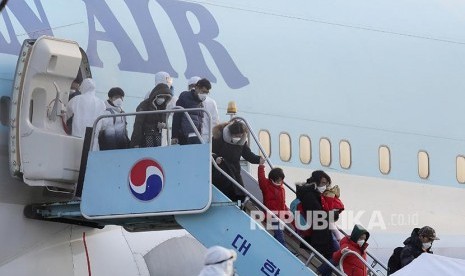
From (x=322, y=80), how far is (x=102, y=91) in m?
3.36

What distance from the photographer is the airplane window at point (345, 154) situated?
14750 mm

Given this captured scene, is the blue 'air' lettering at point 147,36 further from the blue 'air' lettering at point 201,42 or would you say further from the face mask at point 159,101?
the face mask at point 159,101

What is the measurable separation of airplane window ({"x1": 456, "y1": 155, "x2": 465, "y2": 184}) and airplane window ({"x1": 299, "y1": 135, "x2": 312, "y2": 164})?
265 centimetres

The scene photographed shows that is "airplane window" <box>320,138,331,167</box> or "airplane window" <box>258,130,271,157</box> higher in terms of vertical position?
"airplane window" <box>258,130,271,157</box>

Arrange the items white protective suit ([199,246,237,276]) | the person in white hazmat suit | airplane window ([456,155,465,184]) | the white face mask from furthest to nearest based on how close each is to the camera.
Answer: airplane window ([456,155,465,184]) → the white face mask → the person in white hazmat suit → white protective suit ([199,246,237,276])

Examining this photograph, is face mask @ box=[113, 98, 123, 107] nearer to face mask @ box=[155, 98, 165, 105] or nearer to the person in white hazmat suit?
face mask @ box=[155, 98, 165, 105]

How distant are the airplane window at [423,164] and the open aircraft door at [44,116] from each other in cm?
556

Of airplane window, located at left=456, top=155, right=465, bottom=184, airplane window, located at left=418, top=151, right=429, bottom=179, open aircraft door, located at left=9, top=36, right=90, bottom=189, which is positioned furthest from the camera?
airplane window, located at left=456, top=155, right=465, bottom=184

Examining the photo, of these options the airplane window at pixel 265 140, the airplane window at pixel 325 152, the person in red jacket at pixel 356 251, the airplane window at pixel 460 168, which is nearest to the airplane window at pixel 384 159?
the airplane window at pixel 325 152

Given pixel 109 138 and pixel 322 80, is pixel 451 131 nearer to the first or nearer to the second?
pixel 322 80

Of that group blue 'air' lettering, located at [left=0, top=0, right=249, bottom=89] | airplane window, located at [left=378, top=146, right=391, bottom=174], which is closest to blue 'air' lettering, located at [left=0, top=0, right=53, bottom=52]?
blue 'air' lettering, located at [left=0, top=0, right=249, bottom=89]

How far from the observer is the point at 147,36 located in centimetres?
1306

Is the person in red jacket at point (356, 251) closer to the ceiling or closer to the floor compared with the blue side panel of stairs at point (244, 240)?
closer to the floor

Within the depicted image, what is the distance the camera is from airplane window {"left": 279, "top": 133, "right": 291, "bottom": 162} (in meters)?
14.1
